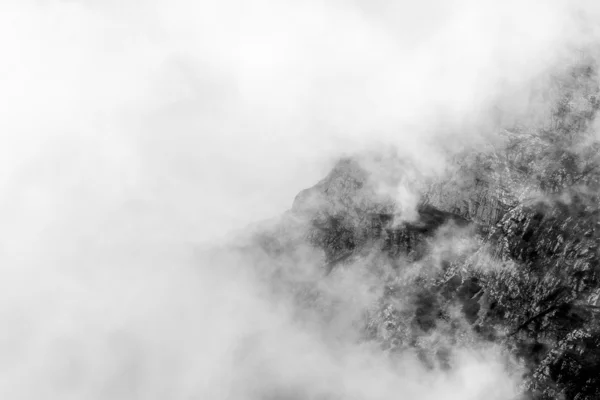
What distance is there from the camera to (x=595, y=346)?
199500mm

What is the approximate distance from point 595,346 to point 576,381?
1412cm

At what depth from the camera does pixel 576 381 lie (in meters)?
200
